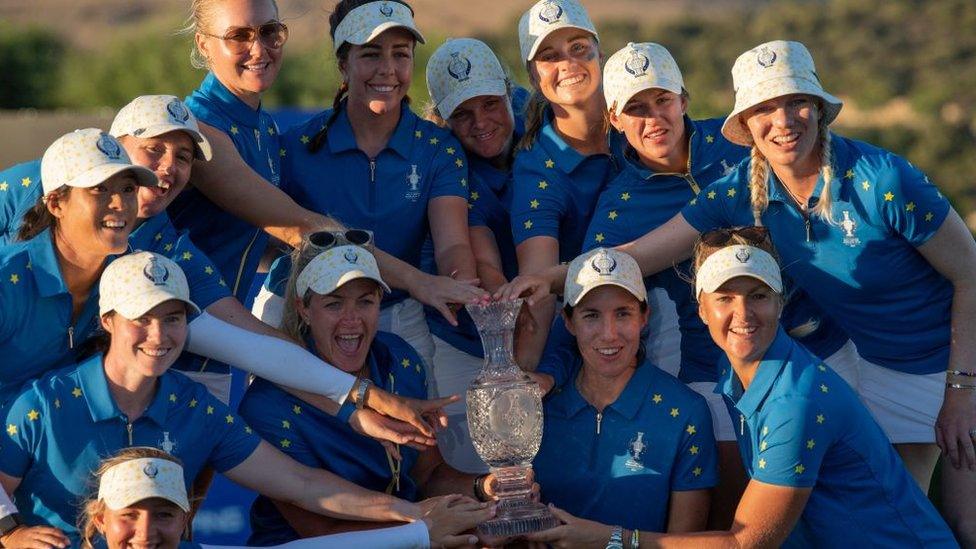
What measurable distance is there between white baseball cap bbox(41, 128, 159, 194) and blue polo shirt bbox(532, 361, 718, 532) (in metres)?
1.83

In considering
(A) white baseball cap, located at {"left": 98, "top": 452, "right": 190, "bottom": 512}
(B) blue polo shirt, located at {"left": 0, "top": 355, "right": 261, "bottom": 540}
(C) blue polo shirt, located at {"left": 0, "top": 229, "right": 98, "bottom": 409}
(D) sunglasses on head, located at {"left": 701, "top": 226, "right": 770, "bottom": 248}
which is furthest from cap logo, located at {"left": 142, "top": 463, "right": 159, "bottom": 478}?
(D) sunglasses on head, located at {"left": 701, "top": 226, "right": 770, "bottom": 248}

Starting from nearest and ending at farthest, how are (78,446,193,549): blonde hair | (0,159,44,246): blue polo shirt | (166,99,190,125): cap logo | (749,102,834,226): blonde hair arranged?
(78,446,193,549): blonde hair → (0,159,44,246): blue polo shirt → (749,102,834,226): blonde hair → (166,99,190,125): cap logo

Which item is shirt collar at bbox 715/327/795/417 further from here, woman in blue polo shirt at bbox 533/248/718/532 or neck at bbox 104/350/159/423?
neck at bbox 104/350/159/423

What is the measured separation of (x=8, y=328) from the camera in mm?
5559

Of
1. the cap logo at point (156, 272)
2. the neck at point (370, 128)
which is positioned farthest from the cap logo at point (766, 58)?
the cap logo at point (156, 272)

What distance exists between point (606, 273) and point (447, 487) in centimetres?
107

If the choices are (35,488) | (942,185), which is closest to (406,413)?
(35,488)

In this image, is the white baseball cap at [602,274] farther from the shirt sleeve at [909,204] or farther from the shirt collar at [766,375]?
the shirt sleeve at [909,204]

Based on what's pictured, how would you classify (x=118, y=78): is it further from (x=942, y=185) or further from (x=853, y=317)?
(x=853, y=317)

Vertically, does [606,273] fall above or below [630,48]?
below

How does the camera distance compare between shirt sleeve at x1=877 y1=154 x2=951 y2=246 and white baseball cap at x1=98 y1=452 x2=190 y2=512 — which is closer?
white baseball cap at x1=98 y1=452 x2=190 y2=512

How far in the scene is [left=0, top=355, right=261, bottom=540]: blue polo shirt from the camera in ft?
17.7

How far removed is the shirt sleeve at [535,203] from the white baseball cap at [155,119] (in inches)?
54.2

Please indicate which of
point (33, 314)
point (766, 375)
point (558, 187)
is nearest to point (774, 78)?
point (766, 375)
